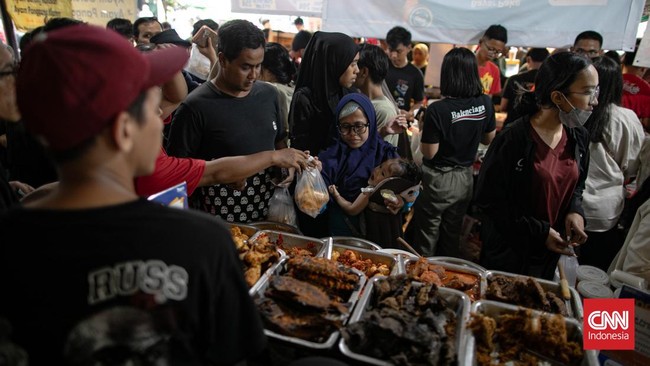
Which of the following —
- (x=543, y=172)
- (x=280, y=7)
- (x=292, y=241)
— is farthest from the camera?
(x=280, y=7)

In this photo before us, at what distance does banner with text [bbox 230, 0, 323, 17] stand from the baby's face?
2823 mm

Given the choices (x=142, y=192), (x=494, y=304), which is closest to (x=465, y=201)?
(x=494, y=304)

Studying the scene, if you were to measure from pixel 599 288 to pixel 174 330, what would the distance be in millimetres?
2322

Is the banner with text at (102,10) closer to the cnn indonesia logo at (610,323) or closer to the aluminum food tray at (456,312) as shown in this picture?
the aluminum food tray at (456,312)

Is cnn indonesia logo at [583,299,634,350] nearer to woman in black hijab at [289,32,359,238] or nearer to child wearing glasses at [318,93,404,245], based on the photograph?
child wearing glasses at [318,93,404,245]

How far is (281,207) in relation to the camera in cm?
276

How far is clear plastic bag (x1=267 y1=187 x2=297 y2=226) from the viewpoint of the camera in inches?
109

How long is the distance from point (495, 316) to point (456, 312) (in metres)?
0.17

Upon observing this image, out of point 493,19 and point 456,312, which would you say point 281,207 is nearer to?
point 456,312

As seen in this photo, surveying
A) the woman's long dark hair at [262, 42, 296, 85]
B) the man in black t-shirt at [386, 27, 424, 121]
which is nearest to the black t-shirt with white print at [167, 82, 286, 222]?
the woman's long dark hair at [262, 42, 296, 85]

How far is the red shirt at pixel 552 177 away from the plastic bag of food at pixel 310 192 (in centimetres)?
138

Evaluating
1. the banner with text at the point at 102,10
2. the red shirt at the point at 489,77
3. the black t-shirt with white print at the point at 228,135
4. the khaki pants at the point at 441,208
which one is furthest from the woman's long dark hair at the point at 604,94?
the banner with text at the point at 102,10

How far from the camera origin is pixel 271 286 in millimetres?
1702

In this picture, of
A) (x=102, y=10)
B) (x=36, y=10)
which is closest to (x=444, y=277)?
(x=102, y=10)
